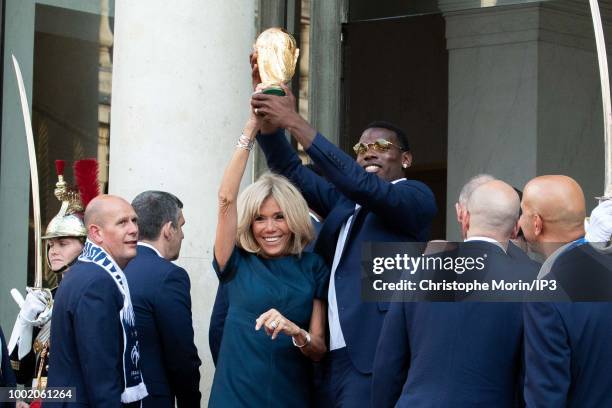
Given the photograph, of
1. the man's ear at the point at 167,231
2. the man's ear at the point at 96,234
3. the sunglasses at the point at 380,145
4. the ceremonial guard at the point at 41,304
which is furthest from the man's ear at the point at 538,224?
the ceremonial guard at the point at 41,304

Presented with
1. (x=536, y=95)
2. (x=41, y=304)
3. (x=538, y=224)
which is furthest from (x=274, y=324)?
(x=536, y=95)

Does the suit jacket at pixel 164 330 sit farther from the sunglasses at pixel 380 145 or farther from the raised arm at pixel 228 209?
the sunglasses at pixel 380 145

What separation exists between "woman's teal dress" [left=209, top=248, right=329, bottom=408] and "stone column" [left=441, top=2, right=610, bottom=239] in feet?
15.8

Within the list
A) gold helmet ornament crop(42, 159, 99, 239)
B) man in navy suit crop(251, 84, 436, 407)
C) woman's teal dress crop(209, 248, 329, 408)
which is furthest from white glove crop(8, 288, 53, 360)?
man in navy suit crop(251, 84, 436, 407)

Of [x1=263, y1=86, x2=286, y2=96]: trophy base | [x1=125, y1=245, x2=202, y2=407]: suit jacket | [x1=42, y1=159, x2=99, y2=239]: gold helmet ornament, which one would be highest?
[x1=263, y1=86, x2=286, y2=96]: trophy base

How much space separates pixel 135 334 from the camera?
6301 mm

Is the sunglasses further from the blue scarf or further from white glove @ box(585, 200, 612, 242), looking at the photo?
the blue scarf

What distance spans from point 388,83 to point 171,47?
4.21 metres

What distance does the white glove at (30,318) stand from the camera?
7.38 meters

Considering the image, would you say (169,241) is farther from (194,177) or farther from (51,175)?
(51,175)

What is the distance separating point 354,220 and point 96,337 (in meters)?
1.15

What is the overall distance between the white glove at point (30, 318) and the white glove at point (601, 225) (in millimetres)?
2808

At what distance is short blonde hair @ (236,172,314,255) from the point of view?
6252 millimetres

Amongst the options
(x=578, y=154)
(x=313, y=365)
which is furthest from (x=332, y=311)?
(x=578, y=154)
